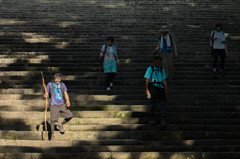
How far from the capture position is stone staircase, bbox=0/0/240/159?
6336 millimetres

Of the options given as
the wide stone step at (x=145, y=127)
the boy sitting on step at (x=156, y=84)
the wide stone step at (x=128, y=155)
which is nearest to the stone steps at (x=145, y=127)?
the wide stone step at (x=145, y=127)

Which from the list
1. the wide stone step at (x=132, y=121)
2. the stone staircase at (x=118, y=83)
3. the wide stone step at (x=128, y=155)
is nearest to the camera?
the wide stone step at (x=128, y=155)

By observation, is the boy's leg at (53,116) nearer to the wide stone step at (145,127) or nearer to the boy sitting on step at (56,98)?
the boy sitting on step at (56,98)

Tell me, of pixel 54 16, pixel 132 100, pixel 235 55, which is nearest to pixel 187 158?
pixel 132 100

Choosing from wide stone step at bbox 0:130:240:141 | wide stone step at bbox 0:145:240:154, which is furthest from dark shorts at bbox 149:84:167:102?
wide stone step at bbox 0:145:240:154

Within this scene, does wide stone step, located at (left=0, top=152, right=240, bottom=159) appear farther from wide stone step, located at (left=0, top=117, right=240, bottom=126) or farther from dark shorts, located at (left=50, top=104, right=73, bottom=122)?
wide stone step, located at (left=0, top=117, right=240, bottom=126)

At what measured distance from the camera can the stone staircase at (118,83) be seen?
6336mm

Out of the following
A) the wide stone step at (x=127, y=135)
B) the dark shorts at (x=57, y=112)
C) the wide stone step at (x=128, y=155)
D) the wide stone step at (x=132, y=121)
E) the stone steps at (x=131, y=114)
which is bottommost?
the wide stone step at (x=128, y=155)

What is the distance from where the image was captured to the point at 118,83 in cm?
883

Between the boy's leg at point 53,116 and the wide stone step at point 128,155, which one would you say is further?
the boy's leg at point 53,116

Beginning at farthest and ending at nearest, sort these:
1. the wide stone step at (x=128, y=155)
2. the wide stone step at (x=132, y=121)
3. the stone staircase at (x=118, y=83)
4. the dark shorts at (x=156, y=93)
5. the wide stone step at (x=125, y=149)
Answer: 1. the wide stone step at (x=132, y=121)
2. the dark shorts at (x=156, y=93)
3. the stone staircase at (x=118, y=83)
4. the wide stone step at (x=125, y=149)
5. the wide stone step at (x=128, y=155)

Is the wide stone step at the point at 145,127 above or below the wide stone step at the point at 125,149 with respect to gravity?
above

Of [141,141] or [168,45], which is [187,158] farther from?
[168,45]

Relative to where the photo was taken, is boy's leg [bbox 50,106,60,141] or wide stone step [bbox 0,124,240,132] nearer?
boy's leg [bbox 50,106,60,141]
